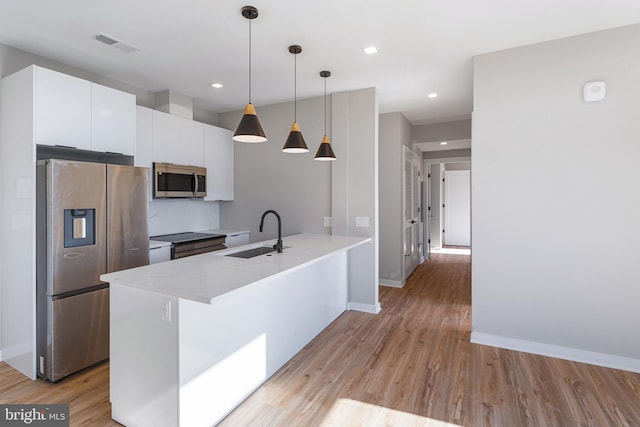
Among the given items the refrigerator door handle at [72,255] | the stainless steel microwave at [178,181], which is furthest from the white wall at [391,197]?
the refrigerator door handle at [72,255]

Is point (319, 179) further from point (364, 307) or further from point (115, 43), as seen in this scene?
point (115, 43)

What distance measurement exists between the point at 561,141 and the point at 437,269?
4067 millimetres

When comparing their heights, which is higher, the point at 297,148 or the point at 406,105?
the point at 406,105

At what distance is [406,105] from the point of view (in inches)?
187

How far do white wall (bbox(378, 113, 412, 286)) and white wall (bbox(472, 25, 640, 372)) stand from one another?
6.56ft

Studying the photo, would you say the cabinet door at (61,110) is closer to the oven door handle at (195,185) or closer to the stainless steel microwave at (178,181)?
the stainless steel microwave at (178,181)

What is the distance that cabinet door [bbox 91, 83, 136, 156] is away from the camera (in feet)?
9.60

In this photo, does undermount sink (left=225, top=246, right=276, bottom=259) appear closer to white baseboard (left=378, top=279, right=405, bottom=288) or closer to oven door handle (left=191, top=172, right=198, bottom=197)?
oven door handle (left=191, top=172, right=198, bottom=197)

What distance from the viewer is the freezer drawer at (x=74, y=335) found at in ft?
8.11

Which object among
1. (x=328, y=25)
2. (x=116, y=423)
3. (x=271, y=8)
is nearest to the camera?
(x=116, y=423)

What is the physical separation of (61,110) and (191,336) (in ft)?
7.25

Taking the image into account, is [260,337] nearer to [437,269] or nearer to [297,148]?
[297,148]

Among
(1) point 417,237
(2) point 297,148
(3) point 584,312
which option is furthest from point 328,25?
(1) point 417,237

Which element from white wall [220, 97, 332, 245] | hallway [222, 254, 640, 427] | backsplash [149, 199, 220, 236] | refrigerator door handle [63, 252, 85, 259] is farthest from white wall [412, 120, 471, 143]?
refrigerator door handle [63, 252, 85, 259]
